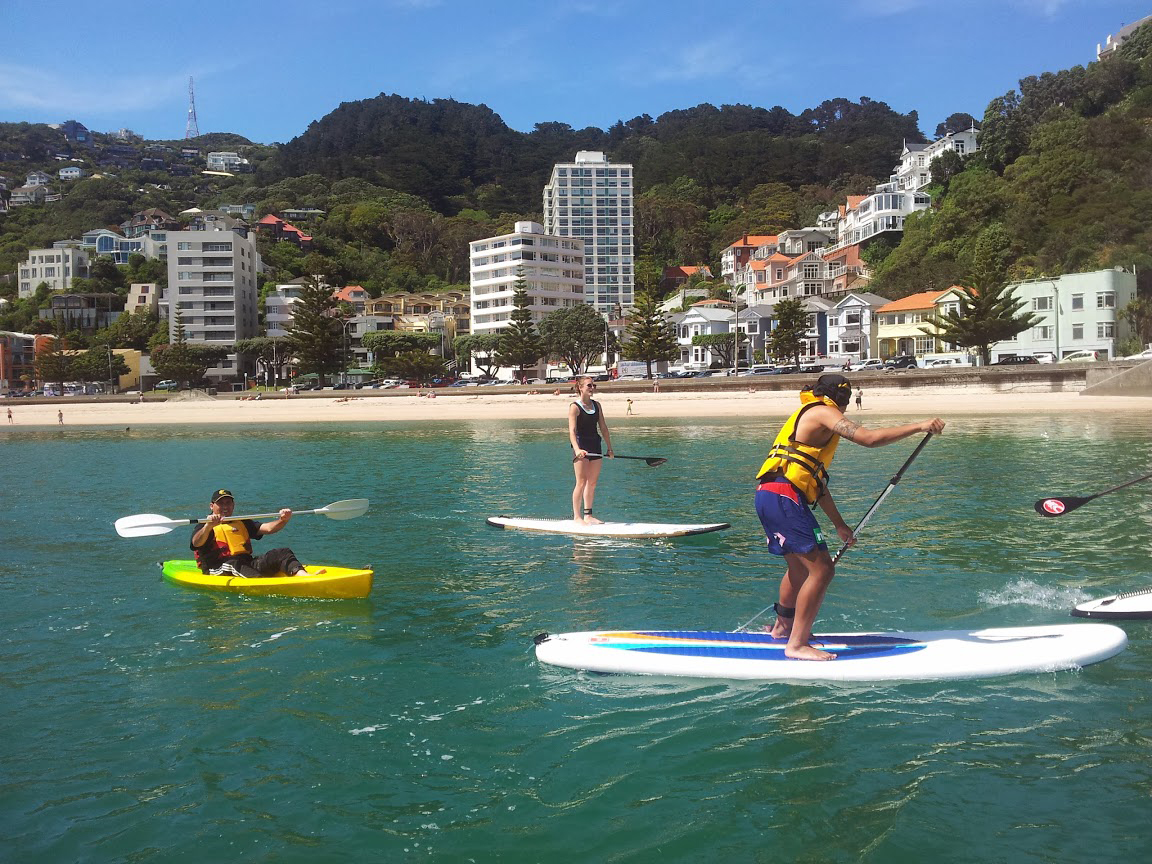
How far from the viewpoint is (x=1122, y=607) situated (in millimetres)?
8352

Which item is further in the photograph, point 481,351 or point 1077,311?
point 481,351

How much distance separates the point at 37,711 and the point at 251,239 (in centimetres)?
12799

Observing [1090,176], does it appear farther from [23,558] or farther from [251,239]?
[251,239]

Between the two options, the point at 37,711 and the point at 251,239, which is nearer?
the point at 37,711

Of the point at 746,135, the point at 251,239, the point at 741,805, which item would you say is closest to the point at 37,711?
the point at 741,805

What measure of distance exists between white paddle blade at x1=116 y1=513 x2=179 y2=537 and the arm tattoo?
9.10m

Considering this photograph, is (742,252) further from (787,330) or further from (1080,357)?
(1080,357)

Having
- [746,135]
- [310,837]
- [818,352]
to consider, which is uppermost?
[746,135]

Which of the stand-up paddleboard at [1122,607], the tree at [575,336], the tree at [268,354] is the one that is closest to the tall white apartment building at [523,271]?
the tree at [575,336]

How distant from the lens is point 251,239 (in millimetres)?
124312

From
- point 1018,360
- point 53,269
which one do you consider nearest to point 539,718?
point 1018,360

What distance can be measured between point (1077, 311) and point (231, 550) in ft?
218

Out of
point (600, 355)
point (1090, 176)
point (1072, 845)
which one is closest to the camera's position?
point (1072, 845)

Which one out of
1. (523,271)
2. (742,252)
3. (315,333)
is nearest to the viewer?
(315,333)
